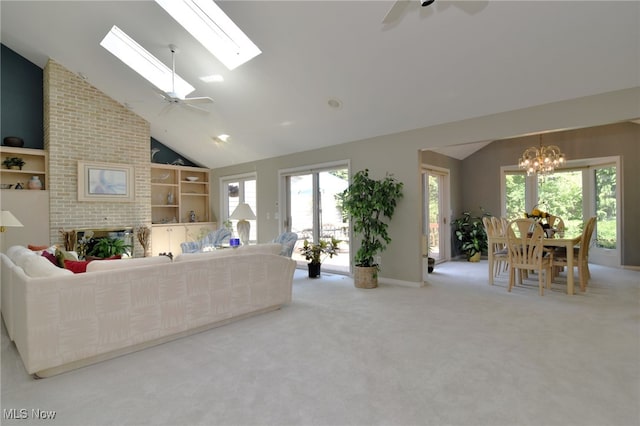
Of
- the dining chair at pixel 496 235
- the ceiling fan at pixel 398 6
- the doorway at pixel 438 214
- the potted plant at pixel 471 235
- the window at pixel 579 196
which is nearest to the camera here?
the ceiling fan at pixel 398 6

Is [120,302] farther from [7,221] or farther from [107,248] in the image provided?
[107,248]

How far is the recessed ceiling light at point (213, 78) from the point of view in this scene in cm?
466

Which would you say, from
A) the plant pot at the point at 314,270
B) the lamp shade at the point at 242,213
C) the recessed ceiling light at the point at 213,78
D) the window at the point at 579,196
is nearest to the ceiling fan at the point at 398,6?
the recessed ceiling light at the point at 213,78

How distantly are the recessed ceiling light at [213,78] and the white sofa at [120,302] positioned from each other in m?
2.66

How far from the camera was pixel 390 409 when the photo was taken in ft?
6.14

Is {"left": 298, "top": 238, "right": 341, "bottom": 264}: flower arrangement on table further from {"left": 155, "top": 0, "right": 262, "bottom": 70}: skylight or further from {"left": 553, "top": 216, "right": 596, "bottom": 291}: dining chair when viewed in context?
{"left": 553, "top": 216, "right": 596, "bottom": 291}: dining chair

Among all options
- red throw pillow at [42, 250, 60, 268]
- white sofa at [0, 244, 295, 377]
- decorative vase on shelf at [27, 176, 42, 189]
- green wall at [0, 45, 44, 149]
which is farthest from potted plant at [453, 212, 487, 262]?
green wall at [0, 45, 44, 149]

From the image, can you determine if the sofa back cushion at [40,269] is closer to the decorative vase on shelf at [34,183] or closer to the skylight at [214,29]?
the skylight at [214,29]

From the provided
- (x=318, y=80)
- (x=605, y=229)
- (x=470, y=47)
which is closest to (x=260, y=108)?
(x=318, y=80)

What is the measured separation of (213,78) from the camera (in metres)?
4.71

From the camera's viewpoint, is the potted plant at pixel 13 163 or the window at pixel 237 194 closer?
the potted plant at pixel 13 163

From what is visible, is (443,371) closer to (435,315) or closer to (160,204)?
(435,315)

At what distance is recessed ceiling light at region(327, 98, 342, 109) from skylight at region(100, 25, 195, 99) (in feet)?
6.80

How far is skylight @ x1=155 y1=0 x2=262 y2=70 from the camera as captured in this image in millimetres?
3730
